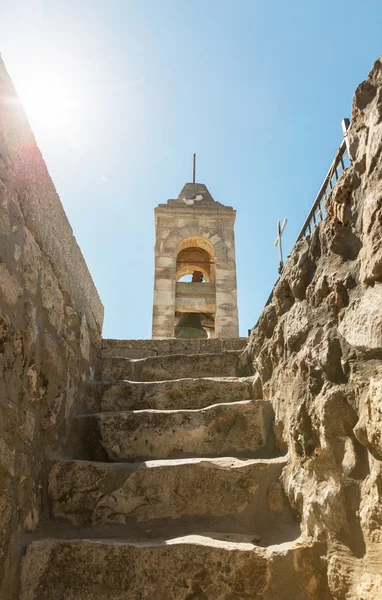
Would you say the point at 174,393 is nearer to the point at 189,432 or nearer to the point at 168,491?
the point at 189,432

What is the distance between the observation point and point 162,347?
12.1 feet

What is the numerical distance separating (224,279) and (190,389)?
18.5 ft

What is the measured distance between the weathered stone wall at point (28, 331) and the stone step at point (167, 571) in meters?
0.15

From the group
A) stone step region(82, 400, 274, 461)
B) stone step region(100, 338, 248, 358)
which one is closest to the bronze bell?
stone step region(100, 338, 248, 358)

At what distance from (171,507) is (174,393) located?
A: 811 millimetres

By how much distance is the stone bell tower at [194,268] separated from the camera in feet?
25.8

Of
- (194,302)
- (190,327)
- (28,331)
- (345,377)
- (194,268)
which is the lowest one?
(345,377)

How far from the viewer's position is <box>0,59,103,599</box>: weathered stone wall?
170 cm

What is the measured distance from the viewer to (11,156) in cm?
198

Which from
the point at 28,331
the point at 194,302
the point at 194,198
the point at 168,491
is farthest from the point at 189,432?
the point at 194,198

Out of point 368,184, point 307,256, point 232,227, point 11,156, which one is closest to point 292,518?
point 307,256

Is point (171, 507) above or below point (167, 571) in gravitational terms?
above

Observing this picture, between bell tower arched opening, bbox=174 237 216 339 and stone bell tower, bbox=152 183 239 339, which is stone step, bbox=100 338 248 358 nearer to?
stone bell tower, bbox=152 183 239 339

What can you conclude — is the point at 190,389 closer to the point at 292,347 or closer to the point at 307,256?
the point at 292,347
